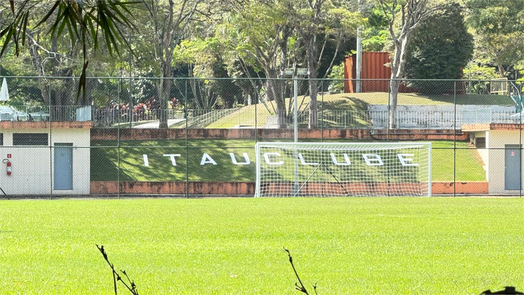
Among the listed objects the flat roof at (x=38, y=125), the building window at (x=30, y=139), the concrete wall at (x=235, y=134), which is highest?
the flat roof at (x=38, y=125)

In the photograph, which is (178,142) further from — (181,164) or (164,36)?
(164,36)

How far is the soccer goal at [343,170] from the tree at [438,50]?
17.5 meters

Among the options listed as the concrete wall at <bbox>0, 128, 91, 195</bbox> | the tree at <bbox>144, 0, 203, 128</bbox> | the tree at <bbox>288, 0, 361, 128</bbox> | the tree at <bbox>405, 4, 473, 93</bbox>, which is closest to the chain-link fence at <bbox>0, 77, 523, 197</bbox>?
the concrete wall at <bbox>0, 128, 91, 195</bbox>

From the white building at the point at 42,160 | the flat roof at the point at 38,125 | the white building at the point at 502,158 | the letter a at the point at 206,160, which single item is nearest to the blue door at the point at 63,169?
the white building at the point at 42,160

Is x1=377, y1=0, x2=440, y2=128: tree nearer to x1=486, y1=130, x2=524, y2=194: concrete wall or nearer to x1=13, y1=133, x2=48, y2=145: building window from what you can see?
x1=486, y1=130, x2=524, y2=194: concrete wall

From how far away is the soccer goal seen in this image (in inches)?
1271

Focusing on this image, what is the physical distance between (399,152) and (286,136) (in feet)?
16.3

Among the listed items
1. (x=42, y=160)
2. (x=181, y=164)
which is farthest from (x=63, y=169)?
(x=181, y=164)

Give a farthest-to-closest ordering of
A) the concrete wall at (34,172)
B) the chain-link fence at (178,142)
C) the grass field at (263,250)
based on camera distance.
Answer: the concrete wall at (34,172)
the chain-link fence at (178,142)
the grass field at (263,250)

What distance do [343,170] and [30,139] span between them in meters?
13.2

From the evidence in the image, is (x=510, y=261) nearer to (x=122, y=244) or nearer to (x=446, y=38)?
(x=122, y=244)

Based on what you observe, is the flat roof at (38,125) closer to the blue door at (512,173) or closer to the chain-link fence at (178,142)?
the chain-link fence at (178,142)

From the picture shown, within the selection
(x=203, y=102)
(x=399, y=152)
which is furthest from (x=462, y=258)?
(x=203, y=102)

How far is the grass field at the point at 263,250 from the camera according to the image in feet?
31.0
